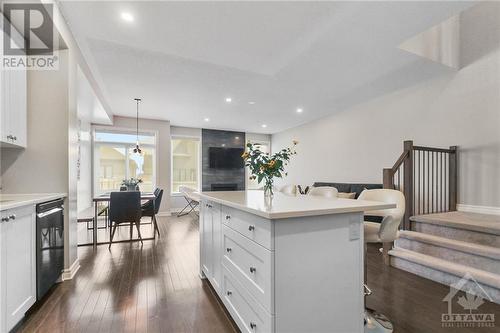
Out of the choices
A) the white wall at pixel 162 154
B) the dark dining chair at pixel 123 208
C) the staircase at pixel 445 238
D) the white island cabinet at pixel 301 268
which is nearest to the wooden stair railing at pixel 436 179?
the staircase at pixel 445 238

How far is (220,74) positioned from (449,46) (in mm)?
3567

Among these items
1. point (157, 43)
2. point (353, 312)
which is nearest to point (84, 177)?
point (157, 43)

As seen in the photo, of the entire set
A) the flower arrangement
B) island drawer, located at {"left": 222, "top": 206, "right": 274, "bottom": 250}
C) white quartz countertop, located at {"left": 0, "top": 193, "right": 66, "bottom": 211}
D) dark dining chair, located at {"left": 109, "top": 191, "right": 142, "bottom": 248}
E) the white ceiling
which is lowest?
dark dining chair, located at {"left": 109, "top": 191, "right": 142, "bottom": 248}

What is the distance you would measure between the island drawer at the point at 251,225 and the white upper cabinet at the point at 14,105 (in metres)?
2.09

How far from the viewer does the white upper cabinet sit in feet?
6.50

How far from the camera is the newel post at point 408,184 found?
3077 mm

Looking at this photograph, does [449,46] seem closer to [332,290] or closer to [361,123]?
[361,123]

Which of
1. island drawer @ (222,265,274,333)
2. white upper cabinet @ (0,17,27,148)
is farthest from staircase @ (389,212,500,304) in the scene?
white upper cabinet @ (0,17,27,148)

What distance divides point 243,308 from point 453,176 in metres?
3.90

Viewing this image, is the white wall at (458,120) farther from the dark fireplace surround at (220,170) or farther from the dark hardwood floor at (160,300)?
the dark fireplace surround at (220,170)

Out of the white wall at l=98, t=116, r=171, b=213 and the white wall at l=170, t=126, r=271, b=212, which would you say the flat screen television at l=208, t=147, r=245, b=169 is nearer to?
the white wall at l=170, t=126, r=271, b=212

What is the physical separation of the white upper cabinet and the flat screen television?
17.7 feet

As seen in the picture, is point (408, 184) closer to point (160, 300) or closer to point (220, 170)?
point (160, 300)

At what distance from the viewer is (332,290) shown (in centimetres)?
138
